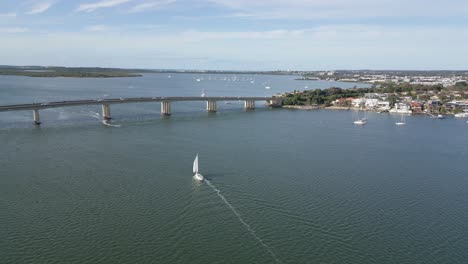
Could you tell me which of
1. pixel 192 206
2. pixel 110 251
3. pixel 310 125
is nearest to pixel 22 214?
pixel 110 251

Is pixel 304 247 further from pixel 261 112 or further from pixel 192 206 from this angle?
pixel 261 112

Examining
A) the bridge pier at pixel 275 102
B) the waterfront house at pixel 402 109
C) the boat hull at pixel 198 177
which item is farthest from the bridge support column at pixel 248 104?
the boat hull at pixel 198 177

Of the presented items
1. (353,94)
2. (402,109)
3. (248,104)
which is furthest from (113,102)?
(353,94)

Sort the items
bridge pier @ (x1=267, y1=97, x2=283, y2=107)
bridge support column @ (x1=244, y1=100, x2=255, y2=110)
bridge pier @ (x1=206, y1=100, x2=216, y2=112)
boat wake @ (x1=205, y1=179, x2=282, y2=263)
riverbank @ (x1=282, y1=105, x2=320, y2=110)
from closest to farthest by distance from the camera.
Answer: boat wake @ (x1=205, y1=179, x2=282, y2=263), bridge pier @ (x1=206, y1=100, x2=216, y2=112), bridge support column @ (x1=244, y1=100, x2=255, y2=110), riverbank @ (x1=282, y1=105, x2=320, y2=110), bridge pier @ (x1=267, y1=97, x2=283, y2=107)

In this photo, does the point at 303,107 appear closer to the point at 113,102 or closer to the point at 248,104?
the point at 248,104

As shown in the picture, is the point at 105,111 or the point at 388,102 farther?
the point at 388,102

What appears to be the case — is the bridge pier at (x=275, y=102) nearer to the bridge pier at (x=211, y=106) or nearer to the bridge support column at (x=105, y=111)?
the bridge pier at (x=211, y=106)

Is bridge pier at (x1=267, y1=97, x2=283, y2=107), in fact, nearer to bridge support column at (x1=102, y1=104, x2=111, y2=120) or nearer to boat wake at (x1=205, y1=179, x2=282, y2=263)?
bridge support column at (x1=102, y1=104, x2=111, y2=120)

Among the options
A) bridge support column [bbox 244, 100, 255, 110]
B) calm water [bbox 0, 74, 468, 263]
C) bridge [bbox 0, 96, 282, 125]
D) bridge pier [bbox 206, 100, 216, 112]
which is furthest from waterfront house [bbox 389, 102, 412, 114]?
bridge pier [bbox 206, 100, 216, 112]
